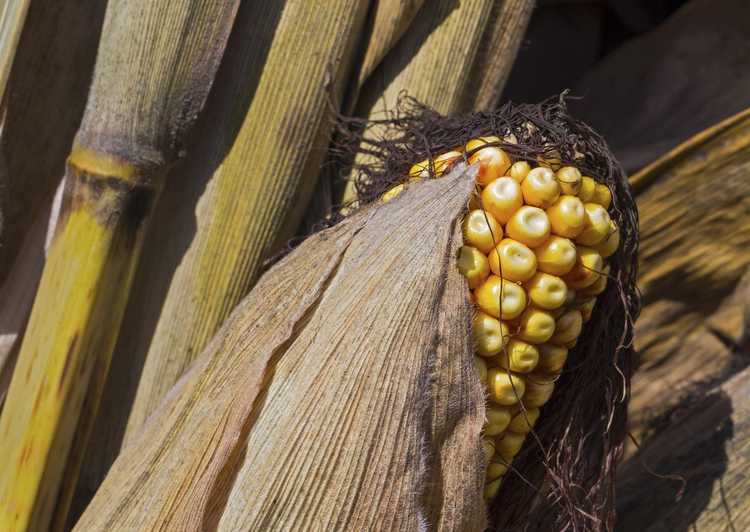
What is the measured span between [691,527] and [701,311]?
1.16ft

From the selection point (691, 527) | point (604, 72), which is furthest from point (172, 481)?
point (604, 72)

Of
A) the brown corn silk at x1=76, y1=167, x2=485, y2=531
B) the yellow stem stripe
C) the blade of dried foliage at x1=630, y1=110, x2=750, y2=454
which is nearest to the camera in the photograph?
the brown corn silk at x1=76, y1=167, x2=485, y2=531

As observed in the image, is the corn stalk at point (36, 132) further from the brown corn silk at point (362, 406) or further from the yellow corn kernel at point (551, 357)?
the yellow corn kernel at point (551, 357)

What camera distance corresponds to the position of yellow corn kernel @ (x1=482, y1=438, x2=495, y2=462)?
69 centimetres

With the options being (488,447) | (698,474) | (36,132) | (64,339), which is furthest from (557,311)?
(36,132)

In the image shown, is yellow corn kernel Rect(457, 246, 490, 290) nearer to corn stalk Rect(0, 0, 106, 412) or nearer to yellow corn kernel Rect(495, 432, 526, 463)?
yellow corn kernel Rect(495, 432, 526, 463)

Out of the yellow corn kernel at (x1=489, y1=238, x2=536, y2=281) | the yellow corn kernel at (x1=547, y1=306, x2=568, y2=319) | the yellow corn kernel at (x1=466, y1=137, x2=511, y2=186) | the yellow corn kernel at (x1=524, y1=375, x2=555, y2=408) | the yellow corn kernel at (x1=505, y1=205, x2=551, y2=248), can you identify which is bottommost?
the yellow corn kernel at (x1=524, y1=375, x2=555, y2=408)

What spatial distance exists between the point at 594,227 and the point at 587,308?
76mm

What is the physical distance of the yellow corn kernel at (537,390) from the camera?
0.72 m

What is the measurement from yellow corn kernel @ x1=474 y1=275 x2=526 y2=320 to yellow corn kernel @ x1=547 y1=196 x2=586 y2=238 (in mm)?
55

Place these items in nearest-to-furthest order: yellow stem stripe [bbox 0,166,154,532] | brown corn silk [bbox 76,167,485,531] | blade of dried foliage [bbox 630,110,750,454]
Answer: brown corn silk [bbox 76,167,485,531] < yellow stem stripe [bbox 0,166,154,532] < blade of dried foliage [bbox 630,110,750,454]

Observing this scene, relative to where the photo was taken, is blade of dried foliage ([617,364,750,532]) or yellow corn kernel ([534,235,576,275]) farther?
blade of dried foliage ([617,364,750,532])

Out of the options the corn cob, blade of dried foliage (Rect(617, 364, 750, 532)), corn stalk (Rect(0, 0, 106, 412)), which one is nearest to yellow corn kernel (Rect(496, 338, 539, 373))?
the corn cob

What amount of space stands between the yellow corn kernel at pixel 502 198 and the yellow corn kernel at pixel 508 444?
0.18 metres
